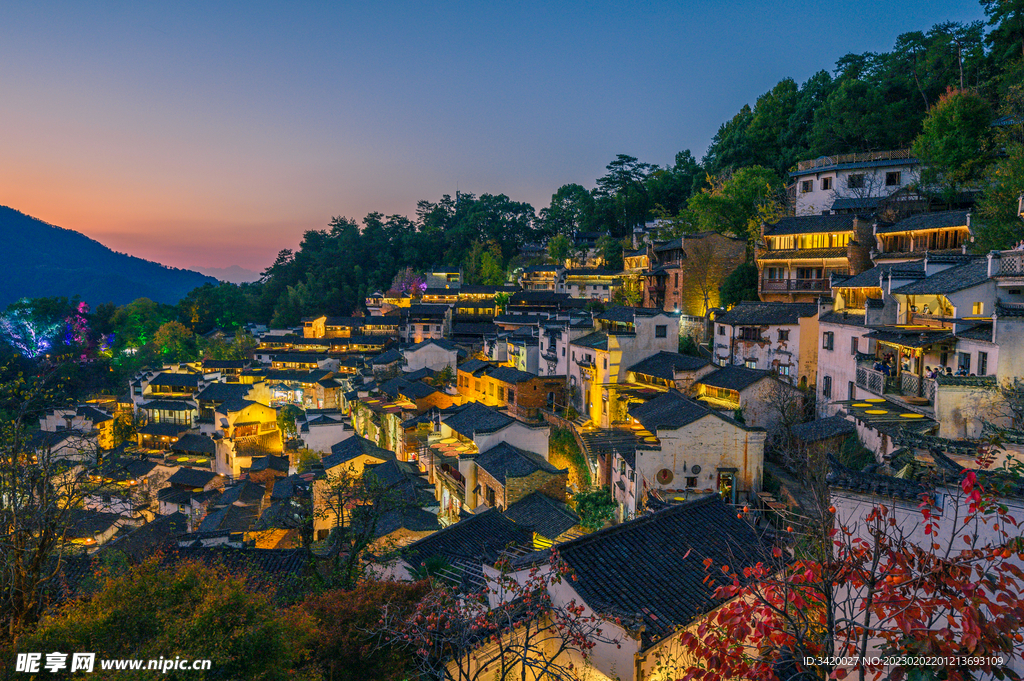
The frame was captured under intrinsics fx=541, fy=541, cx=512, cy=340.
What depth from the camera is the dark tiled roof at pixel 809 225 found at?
2927cm

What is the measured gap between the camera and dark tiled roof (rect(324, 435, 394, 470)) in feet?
87.9

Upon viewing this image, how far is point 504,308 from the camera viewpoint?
181 feet

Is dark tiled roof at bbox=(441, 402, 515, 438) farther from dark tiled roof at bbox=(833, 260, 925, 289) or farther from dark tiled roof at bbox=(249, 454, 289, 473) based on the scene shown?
dark tiled roof at bbox=(833, 260, 925, 289)

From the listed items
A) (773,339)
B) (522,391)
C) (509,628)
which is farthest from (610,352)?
(509,628)

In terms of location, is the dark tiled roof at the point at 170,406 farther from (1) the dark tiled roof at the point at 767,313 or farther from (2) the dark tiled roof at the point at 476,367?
(1) the dark tiled roof at the point at 767,313

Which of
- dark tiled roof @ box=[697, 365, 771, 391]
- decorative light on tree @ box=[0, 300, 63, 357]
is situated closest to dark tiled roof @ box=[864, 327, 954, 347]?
dark tiled roof @ box=[697, 365, 771, 391]

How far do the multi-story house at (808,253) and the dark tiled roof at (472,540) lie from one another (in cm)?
2148

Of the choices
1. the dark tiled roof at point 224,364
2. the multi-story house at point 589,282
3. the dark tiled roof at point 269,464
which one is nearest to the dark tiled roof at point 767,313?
the multi-story house at point 589,282

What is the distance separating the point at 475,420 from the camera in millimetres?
25141

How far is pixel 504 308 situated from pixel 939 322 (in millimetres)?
40100

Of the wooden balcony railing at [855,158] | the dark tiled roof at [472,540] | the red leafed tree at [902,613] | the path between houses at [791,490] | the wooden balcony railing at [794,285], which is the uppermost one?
the wooden balcony railing at [855,158]

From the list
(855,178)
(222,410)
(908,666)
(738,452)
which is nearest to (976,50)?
(855,178)

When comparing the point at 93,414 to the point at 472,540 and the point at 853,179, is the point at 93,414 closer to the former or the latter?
the point at 472,540

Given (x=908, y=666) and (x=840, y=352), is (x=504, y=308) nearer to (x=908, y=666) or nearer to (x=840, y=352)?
(x=840, y=352)
